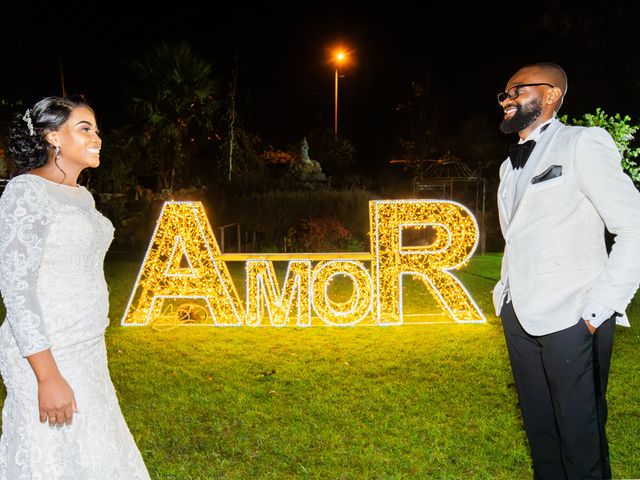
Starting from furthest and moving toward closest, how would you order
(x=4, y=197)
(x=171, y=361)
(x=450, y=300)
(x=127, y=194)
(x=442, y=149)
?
1. (x=442, y=149)
2. (x=127, y=194)
3. (x=450, y=300)
4. (x=171, y=361)
5. (x=4, y=197)

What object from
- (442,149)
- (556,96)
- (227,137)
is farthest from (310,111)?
(556,96)

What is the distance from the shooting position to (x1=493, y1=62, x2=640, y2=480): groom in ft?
9.91

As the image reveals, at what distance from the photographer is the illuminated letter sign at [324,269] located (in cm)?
900

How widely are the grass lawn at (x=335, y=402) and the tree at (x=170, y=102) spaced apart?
1390 cm

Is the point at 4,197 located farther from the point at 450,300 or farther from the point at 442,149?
the point at 442,149

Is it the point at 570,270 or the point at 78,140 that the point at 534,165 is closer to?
the point at 570,270

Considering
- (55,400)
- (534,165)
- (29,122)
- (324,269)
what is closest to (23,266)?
(55,400)

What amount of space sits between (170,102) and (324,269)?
48.8 feet

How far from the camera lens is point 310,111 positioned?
122 ft

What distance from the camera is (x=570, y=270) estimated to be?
314cm

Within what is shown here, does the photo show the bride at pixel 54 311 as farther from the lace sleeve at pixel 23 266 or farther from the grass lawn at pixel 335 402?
the grass lawn at pixel 335 402

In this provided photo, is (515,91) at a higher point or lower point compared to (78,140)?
higher

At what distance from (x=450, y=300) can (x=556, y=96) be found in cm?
632

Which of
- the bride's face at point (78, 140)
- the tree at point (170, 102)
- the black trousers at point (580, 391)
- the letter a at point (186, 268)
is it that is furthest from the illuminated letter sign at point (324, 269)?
the tree at point (170, 102)
